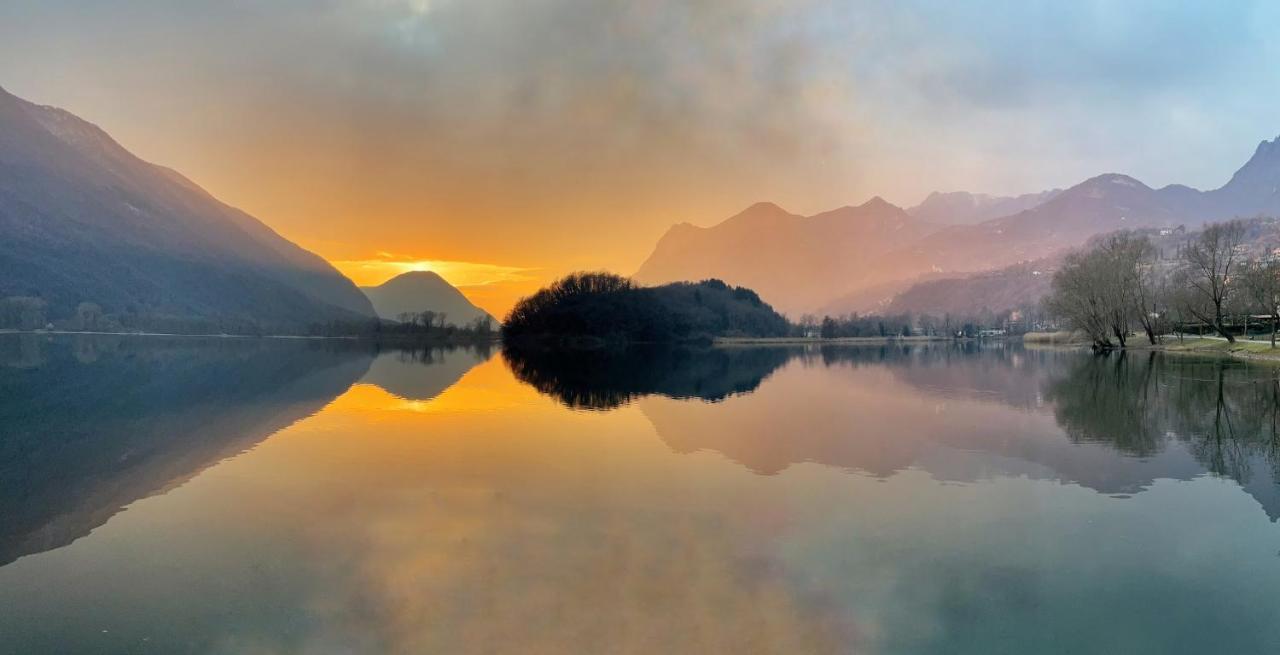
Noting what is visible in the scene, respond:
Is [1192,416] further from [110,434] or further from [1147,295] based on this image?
[1147,295]

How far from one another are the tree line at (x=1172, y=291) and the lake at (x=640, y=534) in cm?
6661

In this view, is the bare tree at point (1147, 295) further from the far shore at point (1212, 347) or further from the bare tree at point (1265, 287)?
the bare tree at point (1265, 287)

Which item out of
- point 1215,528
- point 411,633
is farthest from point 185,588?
point 1215,528

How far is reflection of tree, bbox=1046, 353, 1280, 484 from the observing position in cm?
2225

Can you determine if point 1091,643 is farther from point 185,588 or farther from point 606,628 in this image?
point 185,588

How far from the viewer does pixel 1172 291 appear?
360 ft

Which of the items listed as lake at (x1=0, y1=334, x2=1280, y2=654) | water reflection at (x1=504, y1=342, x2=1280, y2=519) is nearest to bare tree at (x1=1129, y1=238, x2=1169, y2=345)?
water reflection at (x1=504, y1=342, x2=1280, y2=519)

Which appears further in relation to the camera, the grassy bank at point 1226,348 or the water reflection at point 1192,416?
the grassy bank at point 1226,348

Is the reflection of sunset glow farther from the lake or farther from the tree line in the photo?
the tree line

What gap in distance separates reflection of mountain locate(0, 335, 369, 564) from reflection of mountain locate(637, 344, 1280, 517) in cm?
1599

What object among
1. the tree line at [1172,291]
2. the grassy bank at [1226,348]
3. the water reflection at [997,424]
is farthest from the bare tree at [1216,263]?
the water reflection at [997,424]

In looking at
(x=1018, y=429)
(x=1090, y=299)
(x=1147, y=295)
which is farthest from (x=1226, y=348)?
(x=1018, y=429)

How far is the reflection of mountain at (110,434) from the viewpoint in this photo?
15586 millimetres

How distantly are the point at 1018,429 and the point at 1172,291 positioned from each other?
108253 millimetres
